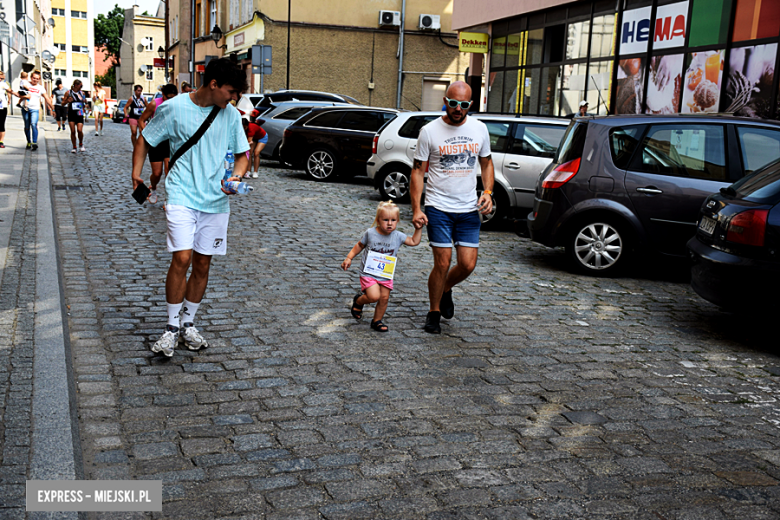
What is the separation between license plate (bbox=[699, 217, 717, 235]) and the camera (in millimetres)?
6232

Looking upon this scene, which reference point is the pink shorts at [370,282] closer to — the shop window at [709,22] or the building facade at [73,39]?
the shop window at [709,22]

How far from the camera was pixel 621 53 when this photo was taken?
18.1m

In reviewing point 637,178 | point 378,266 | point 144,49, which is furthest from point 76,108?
point 144,49

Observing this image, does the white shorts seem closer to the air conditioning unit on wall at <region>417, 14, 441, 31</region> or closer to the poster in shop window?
the poster in shop window

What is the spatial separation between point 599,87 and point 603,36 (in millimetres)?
1150

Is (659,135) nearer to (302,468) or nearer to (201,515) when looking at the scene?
(302,468)

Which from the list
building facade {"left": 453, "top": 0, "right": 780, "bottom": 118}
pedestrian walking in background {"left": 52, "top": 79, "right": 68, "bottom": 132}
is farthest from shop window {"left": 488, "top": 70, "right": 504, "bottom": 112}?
pedestrian walking in background {"left": 52, "top": 79, "right": 68, "bottom": 132}

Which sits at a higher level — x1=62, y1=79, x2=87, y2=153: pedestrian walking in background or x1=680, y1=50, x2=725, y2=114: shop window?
x1=680, y1=50, x2=725, y2=114: shop window

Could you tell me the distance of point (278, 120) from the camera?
1942 centimetres

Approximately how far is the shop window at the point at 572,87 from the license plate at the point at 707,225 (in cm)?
1376

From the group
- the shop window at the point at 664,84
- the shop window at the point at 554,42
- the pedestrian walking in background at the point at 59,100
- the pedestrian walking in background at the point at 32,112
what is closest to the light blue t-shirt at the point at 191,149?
the shop window at the point at 664,84

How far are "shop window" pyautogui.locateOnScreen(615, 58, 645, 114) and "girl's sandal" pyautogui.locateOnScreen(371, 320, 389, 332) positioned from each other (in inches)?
508

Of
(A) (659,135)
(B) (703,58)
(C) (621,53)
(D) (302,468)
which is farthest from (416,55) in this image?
(D) (302,468)

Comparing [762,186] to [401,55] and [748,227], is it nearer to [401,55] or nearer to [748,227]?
[748,227]
